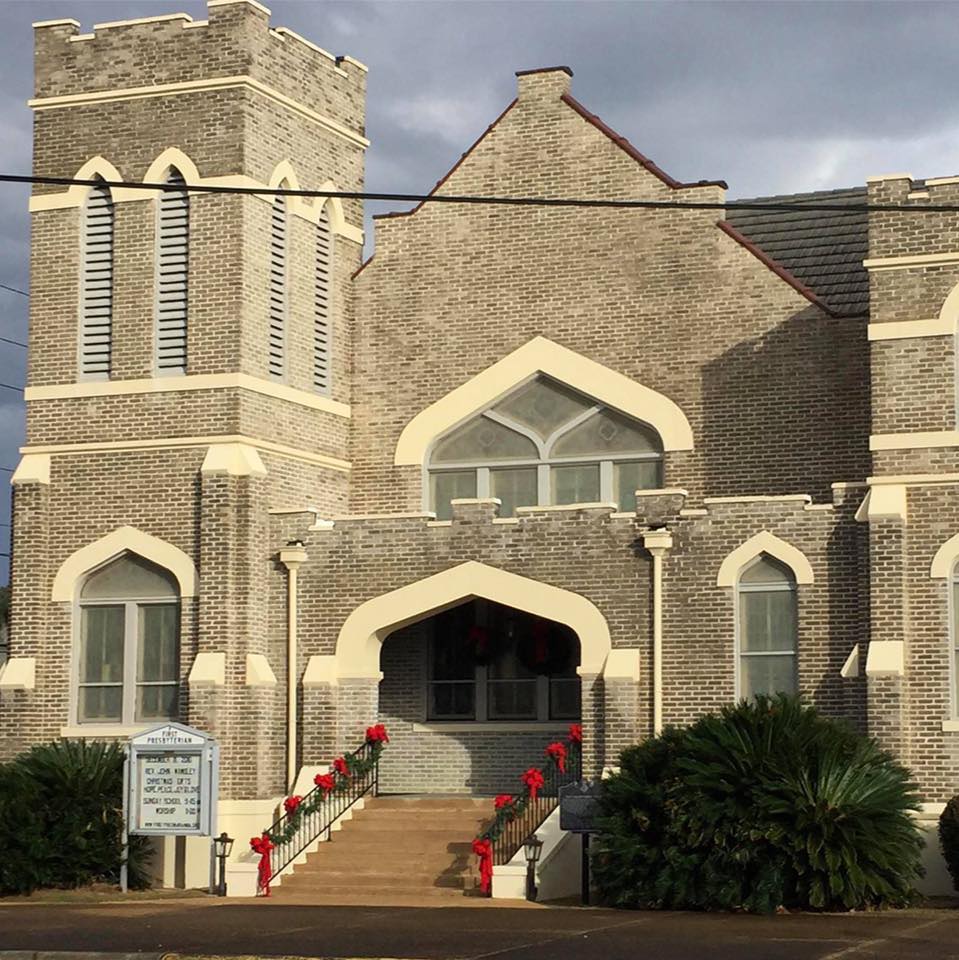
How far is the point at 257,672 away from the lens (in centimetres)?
2634

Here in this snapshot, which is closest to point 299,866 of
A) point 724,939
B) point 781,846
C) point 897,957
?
point 781,846

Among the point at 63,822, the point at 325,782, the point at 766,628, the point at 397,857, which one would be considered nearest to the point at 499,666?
the point at 325,782

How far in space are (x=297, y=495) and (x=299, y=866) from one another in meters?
5.26

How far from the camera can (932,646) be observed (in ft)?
78.3

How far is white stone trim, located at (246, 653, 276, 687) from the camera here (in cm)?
2627

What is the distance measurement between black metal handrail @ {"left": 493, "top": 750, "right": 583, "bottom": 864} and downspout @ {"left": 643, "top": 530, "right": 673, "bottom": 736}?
1391mm

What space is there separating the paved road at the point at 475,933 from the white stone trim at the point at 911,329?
697 centimetres

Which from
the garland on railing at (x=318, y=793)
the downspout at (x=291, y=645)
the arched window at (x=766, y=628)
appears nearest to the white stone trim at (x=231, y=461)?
the downspout at (x=291, y=645)

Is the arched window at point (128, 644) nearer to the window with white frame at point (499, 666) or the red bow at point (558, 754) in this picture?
the window with white frame at point (499, 666)

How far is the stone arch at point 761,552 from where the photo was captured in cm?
2467

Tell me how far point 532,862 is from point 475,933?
5.19 metres

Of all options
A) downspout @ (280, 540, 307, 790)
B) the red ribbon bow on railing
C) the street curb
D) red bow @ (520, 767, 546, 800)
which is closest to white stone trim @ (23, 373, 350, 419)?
downspout @ (280, 540, 307, 790)

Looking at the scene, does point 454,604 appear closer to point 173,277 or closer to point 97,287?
point 173,277

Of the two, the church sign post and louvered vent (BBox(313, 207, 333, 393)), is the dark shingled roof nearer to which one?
louvered vent (BBox(313, 207, 333, 393))
